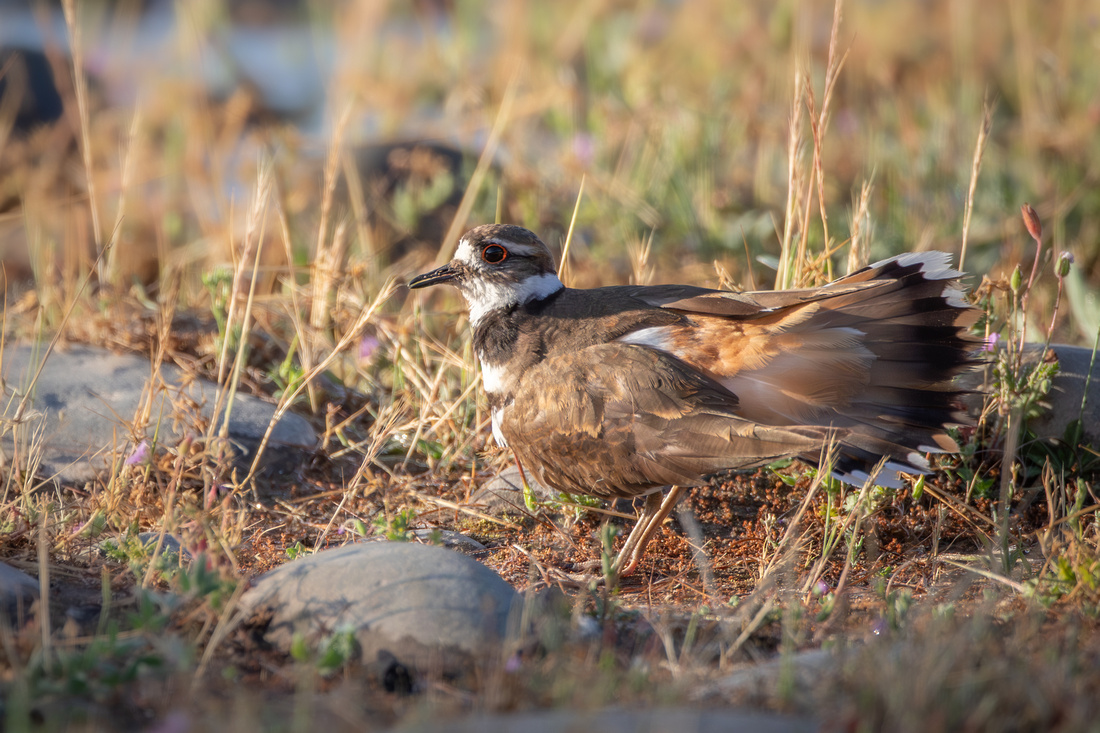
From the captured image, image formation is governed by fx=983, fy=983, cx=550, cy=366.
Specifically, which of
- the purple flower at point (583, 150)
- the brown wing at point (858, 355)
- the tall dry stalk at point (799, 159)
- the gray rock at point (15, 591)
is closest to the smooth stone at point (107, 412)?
the gray rock at point (15, 591)

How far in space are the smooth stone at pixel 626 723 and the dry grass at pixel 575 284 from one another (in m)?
0.08

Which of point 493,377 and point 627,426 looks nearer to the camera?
point 627,426

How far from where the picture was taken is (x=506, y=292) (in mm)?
3979

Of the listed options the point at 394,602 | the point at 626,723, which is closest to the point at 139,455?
the point at 394,602

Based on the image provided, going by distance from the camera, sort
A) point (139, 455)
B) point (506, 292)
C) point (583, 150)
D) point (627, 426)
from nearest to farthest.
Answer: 1. point (627, 426)
2. point (139, 455)
3. point (506, 292)
4. point (583, 150)

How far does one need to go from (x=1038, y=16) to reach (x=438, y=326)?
7.90 metres

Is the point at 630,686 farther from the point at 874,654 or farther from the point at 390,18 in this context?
the point at 390,18

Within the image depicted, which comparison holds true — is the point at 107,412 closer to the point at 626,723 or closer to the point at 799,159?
the point at 626,723

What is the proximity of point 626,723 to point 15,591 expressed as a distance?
1.88 metres

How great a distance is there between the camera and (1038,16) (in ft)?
32.6

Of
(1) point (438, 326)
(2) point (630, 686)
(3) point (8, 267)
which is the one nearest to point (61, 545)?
(2) point (630, 686)

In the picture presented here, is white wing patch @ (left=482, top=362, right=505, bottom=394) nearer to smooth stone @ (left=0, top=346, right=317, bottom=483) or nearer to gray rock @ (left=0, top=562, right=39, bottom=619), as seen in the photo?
smooth stone @ (left=0, top=346, right=317, bottom=483)

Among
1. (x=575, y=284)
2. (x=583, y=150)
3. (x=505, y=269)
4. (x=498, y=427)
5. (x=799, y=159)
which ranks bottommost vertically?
(x=498, y=427)

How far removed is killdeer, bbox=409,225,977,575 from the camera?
3.35 meters
